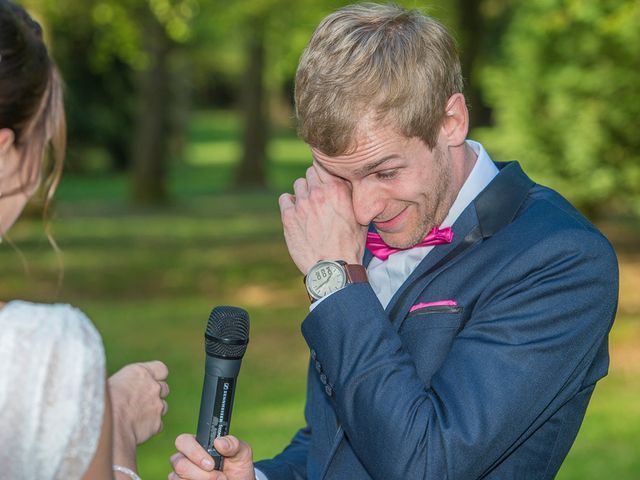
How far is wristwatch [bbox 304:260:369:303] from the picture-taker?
2.94m

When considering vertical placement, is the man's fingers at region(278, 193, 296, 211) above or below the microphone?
above

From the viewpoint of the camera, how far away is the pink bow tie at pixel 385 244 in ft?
10.1

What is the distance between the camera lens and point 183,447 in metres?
2.80

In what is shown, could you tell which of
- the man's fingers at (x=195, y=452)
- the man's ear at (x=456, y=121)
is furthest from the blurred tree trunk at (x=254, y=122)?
the man's fingers at (x=195, y=452)

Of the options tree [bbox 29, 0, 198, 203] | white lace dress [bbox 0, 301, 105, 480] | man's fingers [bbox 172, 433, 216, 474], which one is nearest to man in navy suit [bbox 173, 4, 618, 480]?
man's fingers [bbox 172, 433, 216, 474]

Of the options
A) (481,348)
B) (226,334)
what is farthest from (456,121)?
(226,334)

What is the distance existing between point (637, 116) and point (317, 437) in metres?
16.1

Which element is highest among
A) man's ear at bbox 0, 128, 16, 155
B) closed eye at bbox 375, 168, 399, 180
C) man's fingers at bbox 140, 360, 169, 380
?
man's ear at bbox 0, 128, 16, 155

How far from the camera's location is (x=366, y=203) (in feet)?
10.2

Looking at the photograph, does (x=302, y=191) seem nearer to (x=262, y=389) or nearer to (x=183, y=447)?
(x=183, y=447)

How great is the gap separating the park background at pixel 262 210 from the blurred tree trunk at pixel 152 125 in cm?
5

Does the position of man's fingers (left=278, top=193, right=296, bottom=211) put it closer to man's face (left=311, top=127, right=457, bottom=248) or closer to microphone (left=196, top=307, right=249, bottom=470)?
man's face (left=311, top=127, right=457, bottom=248)

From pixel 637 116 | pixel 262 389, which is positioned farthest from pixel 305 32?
pixel 262 389

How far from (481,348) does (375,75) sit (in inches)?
29.9
